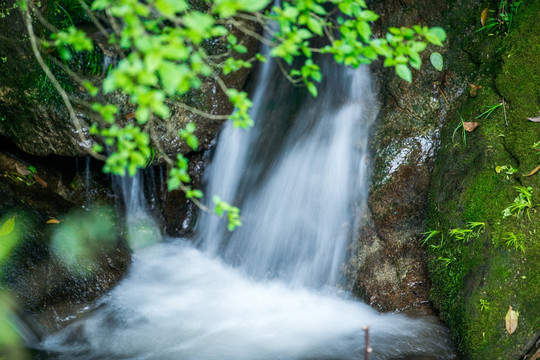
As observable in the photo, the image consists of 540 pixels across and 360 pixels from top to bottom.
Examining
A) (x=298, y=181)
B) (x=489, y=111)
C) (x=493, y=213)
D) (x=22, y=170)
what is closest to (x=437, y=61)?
(x=489, y=111)

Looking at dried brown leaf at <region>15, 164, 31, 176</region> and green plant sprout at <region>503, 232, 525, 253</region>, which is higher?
dried brown leaf at <region>15, 164, 31, 176</region>

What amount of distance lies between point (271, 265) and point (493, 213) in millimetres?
2141

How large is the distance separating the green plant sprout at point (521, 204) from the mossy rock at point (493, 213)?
23mm

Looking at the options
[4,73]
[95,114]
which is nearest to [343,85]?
[95,114]

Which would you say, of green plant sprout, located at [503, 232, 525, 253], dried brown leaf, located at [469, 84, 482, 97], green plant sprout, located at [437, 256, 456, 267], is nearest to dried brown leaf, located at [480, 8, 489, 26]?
dried brown leaf, located at [469, 84, 482, 97]

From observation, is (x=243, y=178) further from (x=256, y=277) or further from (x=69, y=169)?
(x=69, y=169)

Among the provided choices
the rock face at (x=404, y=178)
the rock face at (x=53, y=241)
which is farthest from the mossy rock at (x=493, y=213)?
the rock face at (x=53, y=241)

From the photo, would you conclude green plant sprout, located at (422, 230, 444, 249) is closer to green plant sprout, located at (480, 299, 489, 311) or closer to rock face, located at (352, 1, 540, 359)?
rock face, located at (352, 1, 540, 359)

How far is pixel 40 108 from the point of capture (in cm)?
446

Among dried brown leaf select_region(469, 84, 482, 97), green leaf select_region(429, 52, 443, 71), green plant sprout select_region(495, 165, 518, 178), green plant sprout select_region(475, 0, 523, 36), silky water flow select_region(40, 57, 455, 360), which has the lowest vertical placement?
silky water flow select_region(40, 57, 455, 360)

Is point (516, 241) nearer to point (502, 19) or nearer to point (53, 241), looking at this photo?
point (502, 19)

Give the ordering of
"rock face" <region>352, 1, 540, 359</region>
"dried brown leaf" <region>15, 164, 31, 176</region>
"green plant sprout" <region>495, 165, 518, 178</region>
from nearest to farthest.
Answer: "rock face" <region>352, 1, 540, 359</region> → "green plant sprout" <region>495, 165, 518, 178</region> → "dried brown leaf" <region>15, 164, 31, 176</region>

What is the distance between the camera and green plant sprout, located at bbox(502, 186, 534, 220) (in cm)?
324

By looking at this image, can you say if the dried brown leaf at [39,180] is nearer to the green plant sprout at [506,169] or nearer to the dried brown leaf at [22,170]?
the dried brown leaf at [22,170]
